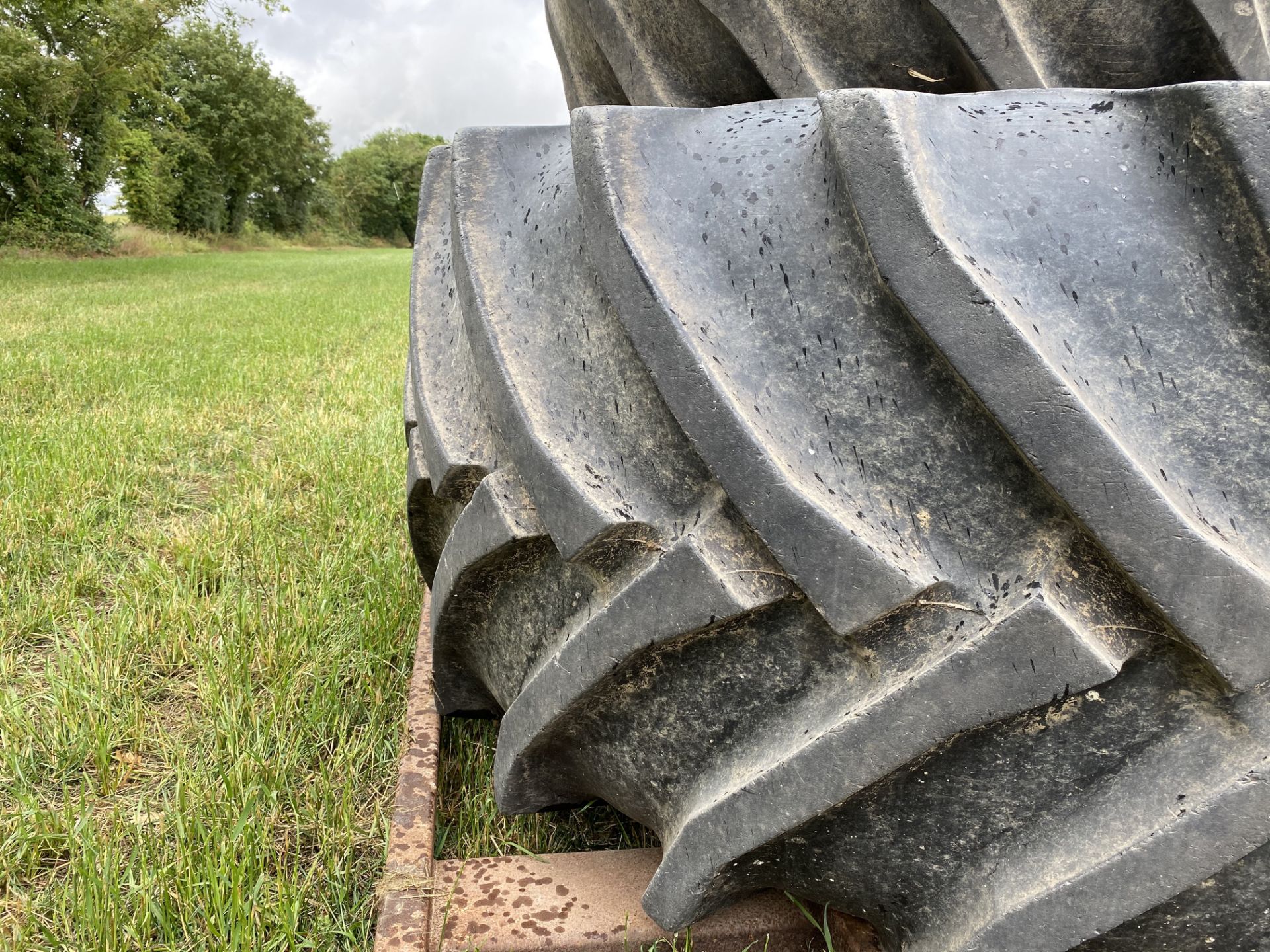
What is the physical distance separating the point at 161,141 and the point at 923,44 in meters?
29.8

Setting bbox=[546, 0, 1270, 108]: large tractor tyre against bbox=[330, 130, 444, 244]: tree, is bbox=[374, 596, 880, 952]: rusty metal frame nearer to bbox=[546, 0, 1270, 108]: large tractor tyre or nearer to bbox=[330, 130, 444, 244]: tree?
bbox=[546, 0, 1270, 108]: large tractor tyre

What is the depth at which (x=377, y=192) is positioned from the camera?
4497cm

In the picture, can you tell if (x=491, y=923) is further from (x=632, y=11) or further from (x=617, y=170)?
(x=632, y=11)

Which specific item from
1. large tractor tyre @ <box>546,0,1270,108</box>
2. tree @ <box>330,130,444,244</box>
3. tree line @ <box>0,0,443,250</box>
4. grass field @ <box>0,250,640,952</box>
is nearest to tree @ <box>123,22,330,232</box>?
tree line @ <box>0,0,443,250</box>

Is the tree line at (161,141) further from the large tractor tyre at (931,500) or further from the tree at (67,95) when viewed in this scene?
the large tractor tyre at (931,500)

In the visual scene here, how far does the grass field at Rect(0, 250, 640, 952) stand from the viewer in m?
0.98

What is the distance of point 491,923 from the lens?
89cm

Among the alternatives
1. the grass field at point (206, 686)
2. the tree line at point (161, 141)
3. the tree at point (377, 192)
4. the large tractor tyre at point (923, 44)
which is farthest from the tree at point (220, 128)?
the large tractor tyre at point (923, 44)

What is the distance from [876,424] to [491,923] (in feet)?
2.07

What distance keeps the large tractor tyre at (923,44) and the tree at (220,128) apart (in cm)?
2921

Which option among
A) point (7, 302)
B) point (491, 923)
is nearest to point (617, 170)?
point (491, 923)

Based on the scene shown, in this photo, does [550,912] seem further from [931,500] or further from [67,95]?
[67,95]

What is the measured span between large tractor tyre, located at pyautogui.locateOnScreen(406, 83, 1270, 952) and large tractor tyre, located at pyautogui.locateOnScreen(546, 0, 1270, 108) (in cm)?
29

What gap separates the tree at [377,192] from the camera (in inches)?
1686
